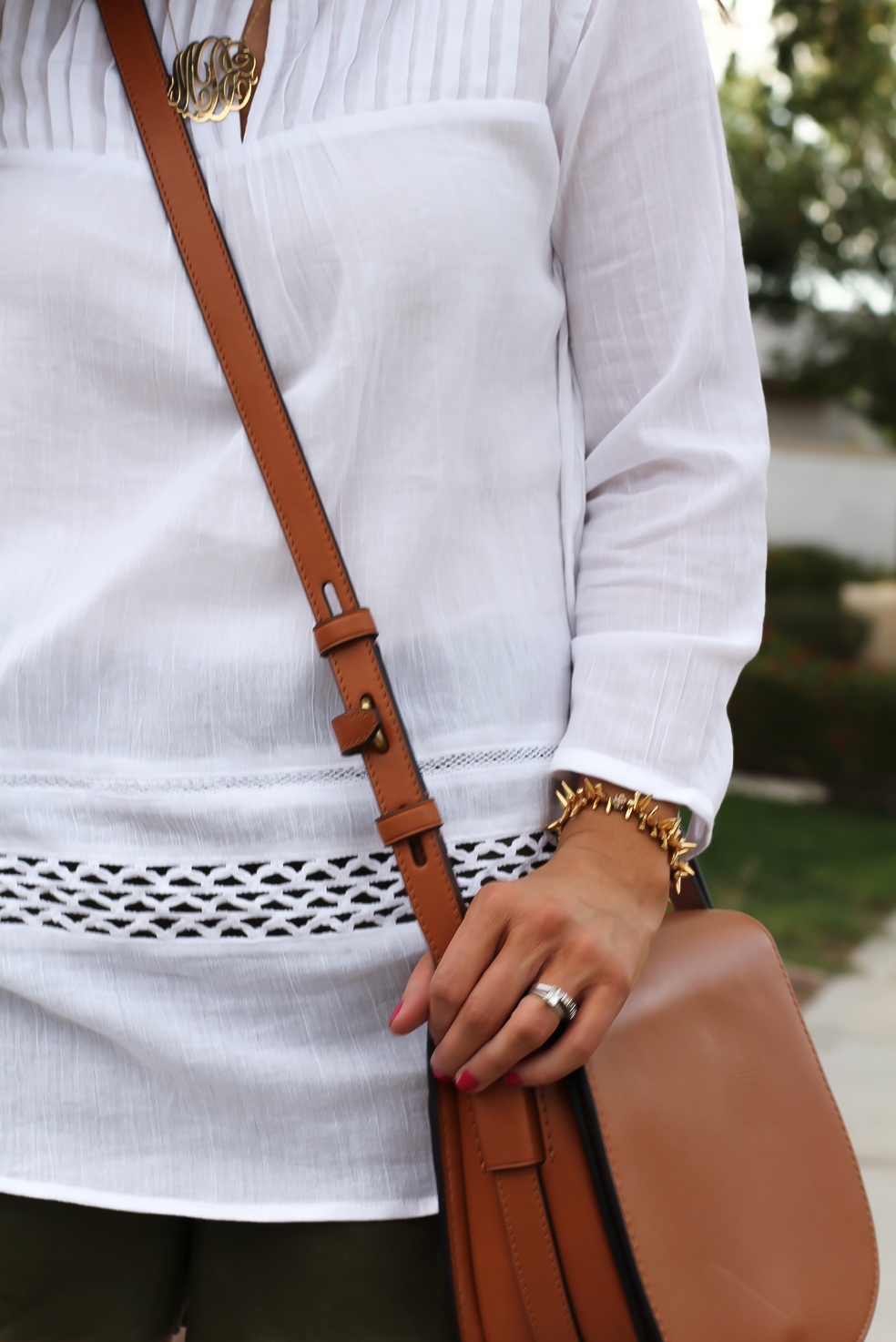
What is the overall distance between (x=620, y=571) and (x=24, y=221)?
0.52 m

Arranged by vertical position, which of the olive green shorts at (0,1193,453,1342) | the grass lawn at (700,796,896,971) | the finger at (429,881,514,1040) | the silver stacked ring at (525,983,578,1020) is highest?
the finger at (429,881,514,1040)

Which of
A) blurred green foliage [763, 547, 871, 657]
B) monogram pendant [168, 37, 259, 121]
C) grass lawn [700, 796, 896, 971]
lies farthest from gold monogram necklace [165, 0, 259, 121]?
blurred green foliage [763, 547, 871, 657]

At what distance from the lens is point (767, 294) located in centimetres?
1183

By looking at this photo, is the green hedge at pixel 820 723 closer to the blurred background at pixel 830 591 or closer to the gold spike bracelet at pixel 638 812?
the blurred background at pixel 830 591

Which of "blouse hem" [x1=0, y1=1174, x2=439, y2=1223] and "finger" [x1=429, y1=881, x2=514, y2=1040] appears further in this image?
"blouse hem" [x1=0, y1=1174, x2=439, y2=1223]

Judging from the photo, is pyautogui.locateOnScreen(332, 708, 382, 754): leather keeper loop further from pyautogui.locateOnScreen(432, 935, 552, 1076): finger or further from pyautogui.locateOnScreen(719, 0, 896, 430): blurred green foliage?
pyautogui.locateOnScreen(719, 0, 896, 430): blurred green foliage

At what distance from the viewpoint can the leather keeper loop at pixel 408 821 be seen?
0.83 metres

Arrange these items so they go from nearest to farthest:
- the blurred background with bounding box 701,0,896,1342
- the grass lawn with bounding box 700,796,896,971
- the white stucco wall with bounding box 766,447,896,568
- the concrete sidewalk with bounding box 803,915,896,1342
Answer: the concrete sidewalk with bounding box 803,915,896,1342 → the blurred background with bounding box 701,0,896,1342 → the grass lawn with bounding box 700,796,896,971 → the white stucco wall with bounding box 766,447,896,568

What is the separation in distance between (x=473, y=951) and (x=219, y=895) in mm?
211

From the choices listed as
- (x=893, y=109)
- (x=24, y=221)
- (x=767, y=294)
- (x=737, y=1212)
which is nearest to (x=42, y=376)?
(x=24, y=221)

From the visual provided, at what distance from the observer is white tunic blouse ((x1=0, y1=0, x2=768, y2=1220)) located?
88 centimetres

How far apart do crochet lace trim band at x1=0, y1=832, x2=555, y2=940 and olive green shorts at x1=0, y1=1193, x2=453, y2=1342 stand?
0.24 m

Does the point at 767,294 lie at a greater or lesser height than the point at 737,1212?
lesser

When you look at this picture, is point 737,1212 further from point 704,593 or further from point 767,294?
point 767,294
